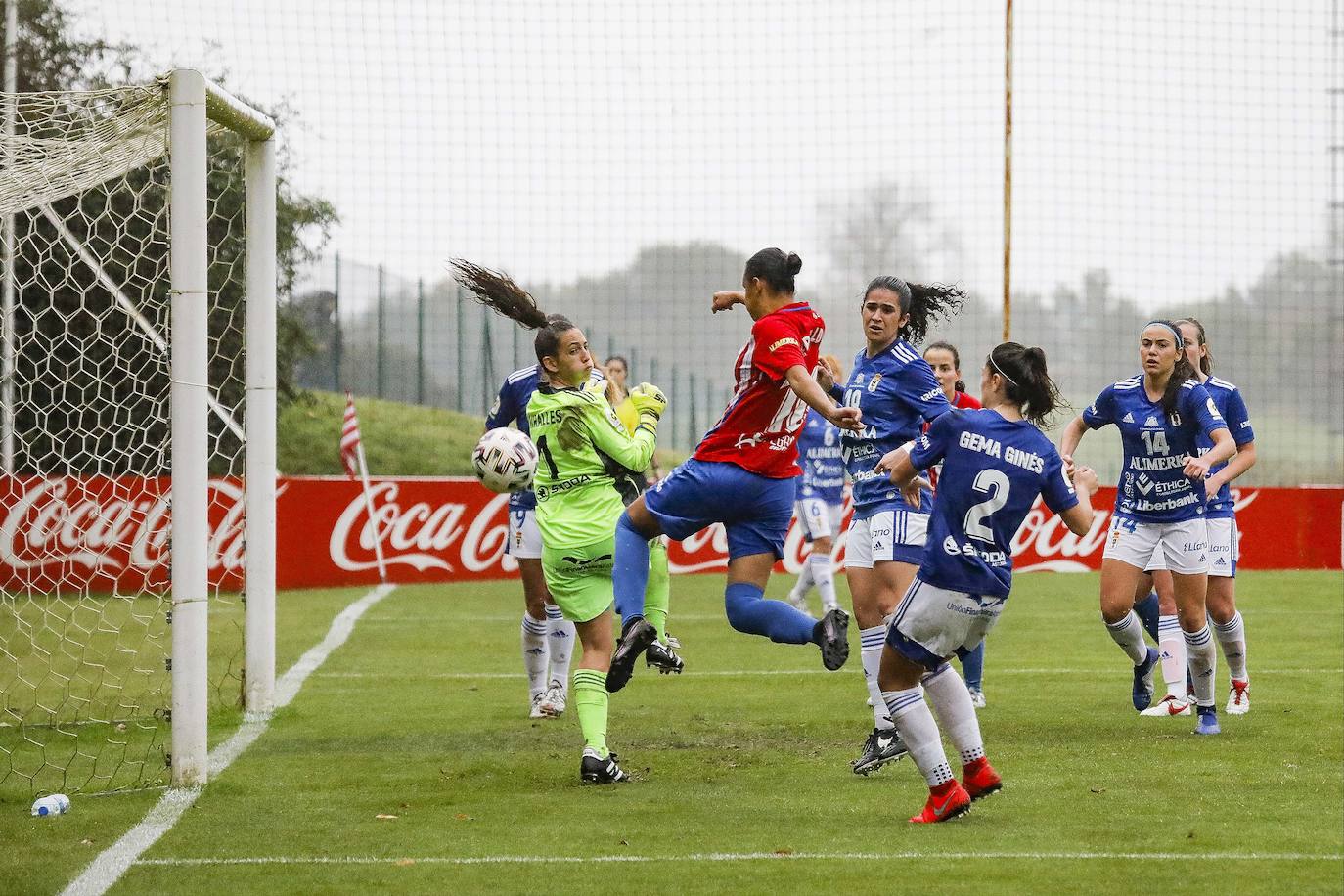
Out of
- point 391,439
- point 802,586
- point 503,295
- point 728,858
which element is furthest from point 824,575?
point 391,439

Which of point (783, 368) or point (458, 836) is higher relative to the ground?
point (783, 368)

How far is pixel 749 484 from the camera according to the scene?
7000 mm

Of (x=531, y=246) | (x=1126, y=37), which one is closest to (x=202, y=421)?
(x=531, y=246)

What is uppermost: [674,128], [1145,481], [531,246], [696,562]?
[674,128]

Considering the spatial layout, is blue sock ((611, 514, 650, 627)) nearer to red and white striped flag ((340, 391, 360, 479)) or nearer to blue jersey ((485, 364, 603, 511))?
blue jersey ((485, 364, 603, 511))

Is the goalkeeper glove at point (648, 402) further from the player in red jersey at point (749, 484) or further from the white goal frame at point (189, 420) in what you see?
the white goal frame at point (189, 420)

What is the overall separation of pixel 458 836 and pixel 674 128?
1645 centimetres

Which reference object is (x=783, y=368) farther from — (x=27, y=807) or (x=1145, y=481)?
(x=27, y=807)

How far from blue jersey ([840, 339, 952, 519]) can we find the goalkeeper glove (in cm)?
94

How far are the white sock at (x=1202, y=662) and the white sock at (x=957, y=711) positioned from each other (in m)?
2.70

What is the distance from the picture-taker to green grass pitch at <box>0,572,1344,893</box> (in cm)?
545

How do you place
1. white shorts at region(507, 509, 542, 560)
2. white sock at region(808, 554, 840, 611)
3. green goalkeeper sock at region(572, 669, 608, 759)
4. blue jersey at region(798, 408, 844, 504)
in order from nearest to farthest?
green goalkeeper sock at region(572, 669, 608, 759) → white shorts at region(507, 509, 542, 560) → white sock at region(808, 554, 840, 611) → blue jersey at region(798, 408, 844, 504)

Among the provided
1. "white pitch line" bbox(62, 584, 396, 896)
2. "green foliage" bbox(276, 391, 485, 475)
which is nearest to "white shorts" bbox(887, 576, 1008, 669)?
"white pitch line" bbox(62, 584, 396, 896)

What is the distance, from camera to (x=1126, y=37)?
69.8 ft
